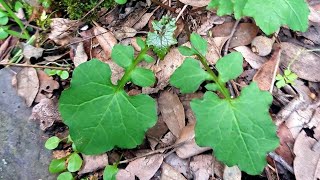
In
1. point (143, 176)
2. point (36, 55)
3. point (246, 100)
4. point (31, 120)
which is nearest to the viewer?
point (246, 100)

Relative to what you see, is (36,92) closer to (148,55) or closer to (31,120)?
(31,120)

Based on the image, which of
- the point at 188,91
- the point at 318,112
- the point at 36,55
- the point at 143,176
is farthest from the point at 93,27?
the point at 318,112

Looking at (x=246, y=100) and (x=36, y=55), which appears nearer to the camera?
A: (x=246, y=100)

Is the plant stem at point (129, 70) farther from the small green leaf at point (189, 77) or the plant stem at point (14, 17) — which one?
the plant stem at point (14, 17)

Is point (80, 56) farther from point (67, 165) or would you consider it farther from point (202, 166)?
point (202, 166)

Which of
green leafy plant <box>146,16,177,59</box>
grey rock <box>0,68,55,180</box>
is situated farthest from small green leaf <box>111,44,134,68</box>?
grey rock <box>0,68,55,180</box>

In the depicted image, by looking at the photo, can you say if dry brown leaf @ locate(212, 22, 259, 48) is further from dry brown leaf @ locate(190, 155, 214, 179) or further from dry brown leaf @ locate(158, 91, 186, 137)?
dry brown leaf @ locate(190, 155, 214, 179)
